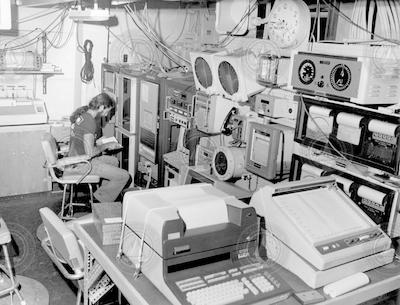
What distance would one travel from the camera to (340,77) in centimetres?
248

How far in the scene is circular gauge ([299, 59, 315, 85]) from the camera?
8.72ft

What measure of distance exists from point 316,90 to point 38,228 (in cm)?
289

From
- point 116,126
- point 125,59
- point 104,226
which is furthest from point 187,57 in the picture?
point 104,226

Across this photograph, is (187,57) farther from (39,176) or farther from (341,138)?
(341,138)

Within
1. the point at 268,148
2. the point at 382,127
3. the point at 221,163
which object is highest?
the point at 382,127

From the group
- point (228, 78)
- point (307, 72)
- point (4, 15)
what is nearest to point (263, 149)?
point (307, 72)

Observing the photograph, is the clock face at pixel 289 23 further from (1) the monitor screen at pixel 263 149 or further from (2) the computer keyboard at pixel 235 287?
(2) the computer keyboard at pixel 235 287

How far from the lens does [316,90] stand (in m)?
2.65

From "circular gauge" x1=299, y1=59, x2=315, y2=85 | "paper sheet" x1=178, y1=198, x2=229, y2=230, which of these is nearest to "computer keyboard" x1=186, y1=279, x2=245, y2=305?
"paper sheet" x1=178, y1=198, x2=229, y2=230

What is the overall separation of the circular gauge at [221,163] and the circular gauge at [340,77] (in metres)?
1.10

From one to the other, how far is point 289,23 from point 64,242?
2015 millimetres

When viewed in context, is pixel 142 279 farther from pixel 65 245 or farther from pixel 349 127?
pixel 349 127

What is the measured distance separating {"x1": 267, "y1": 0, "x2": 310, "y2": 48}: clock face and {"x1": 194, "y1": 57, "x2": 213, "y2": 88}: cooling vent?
655 mm

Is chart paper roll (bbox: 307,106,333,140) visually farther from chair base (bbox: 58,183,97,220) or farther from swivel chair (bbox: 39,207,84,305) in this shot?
chair base (bbox: 58,183,97,220)
